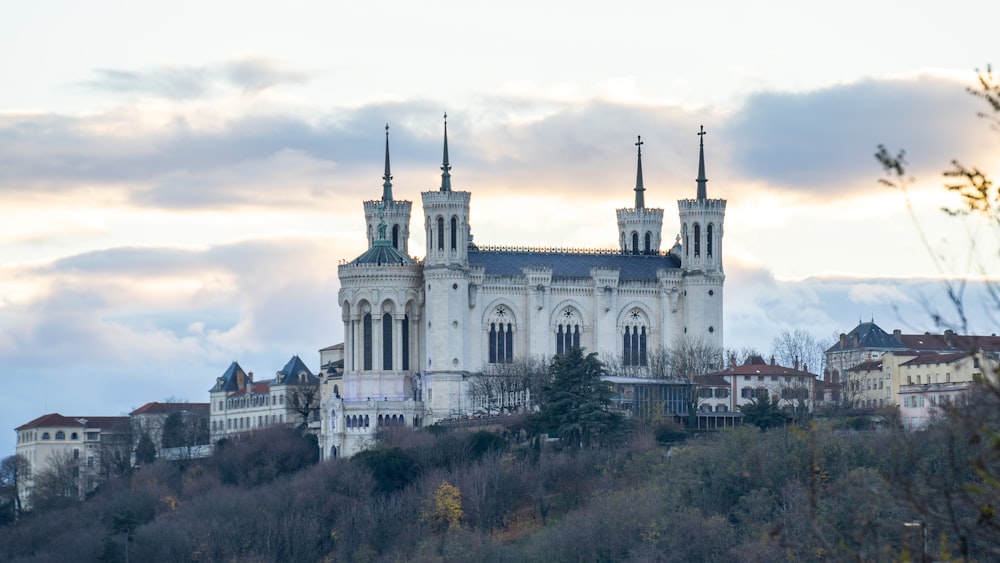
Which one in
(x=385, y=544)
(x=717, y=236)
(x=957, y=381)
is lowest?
(x=385, y=544)

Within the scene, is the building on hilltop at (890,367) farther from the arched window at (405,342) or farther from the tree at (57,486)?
the tree at (57,486)

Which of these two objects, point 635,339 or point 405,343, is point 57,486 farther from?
point 635,339

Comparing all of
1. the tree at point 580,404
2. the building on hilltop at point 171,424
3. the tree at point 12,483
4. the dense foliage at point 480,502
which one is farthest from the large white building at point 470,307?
the tree at point 12,483

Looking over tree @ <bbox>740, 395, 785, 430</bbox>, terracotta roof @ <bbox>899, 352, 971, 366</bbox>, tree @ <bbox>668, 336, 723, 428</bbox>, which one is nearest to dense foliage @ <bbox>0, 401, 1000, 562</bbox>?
tree @ <bbox>740, 395, 785, 430</bbox>

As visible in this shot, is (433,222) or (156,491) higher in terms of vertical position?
(433,222)

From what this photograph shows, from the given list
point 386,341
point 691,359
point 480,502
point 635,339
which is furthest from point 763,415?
point 386,341

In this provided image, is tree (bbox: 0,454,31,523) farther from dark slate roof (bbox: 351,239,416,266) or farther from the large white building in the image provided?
dark slate roof (bbox: 351,239,416,266)

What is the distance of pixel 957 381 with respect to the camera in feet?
318

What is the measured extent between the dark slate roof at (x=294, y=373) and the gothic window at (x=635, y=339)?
1963cm

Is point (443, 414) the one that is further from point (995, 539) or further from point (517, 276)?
point (995, 539)

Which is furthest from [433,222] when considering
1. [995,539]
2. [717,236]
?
[995,539]

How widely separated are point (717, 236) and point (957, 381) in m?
16.7

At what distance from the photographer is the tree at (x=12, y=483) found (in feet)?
371

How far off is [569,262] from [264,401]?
21338mm
